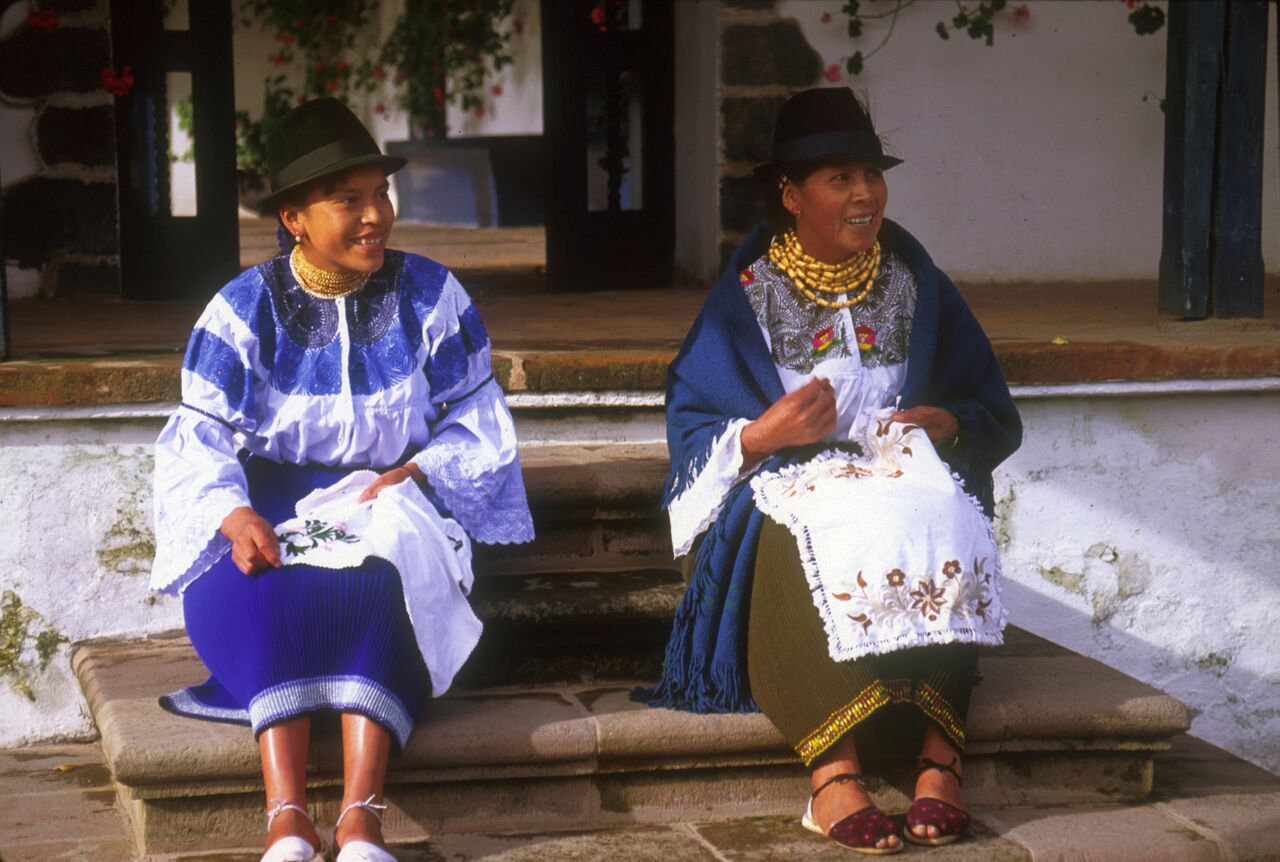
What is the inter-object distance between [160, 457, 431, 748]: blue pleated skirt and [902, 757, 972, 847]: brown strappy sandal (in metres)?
0.96

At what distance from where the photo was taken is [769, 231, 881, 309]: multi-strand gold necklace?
383 cm

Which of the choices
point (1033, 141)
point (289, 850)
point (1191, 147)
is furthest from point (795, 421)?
point (1033, 141)

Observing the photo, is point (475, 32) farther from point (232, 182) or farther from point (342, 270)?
point (342, 270)

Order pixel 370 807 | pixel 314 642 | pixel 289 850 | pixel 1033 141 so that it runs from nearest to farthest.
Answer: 1. pixel 289 850
2. pixel 370 807
3. pixel 314 642
4. pixel 1033 141

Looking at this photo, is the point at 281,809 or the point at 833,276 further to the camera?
the point at 833,276

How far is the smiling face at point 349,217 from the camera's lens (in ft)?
11.9

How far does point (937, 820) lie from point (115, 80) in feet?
15.5

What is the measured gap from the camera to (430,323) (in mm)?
3793

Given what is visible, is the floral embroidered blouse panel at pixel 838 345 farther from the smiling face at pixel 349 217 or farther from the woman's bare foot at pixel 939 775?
the smiling face at pixel 349 217

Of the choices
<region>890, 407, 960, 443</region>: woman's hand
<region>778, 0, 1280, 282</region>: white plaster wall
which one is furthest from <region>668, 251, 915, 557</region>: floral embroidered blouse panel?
<region>778, 0, 1280, 282</region>: white plaster wall

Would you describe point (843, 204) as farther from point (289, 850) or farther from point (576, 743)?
point (289, 850)

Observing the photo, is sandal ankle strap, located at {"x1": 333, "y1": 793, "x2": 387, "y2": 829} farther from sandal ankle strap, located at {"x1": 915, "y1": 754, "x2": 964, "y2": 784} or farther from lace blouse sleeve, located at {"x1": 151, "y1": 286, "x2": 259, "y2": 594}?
sandal ankle strap, located at {"x1": 915, "y1": 754, "x2": 964, "y2": 784}

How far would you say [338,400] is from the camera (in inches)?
145

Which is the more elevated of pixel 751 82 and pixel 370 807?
pixel 751 82
